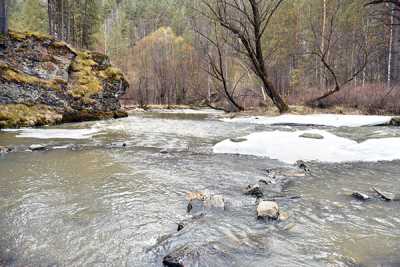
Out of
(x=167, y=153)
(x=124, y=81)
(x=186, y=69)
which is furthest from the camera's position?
(x=186, y=69)

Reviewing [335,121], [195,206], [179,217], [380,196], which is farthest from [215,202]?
[335,121]

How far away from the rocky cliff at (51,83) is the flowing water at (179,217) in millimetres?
6533

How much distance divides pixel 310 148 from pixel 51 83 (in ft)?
33.2

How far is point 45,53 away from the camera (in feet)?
38.2

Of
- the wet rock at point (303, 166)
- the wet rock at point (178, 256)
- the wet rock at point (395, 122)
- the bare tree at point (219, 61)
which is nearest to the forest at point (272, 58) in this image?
the bare tree at point (219, 61)

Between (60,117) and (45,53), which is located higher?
(45,53)

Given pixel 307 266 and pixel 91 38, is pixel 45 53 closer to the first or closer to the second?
pixel 307 266

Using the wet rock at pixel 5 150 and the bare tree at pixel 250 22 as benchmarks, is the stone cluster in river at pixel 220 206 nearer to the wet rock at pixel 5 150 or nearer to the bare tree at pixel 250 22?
the wet rock at pixel 5 150

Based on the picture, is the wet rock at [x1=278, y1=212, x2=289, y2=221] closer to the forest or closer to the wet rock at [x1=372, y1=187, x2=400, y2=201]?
the wet rock at [x1=372, y1=187, x2=400, y2=201]

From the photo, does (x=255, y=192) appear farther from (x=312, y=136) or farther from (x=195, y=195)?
(x=312, y=136)

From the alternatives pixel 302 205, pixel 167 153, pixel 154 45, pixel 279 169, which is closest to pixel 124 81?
pixel 167 153

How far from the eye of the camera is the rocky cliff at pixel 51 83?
1008cm

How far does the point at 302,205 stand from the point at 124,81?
12.9m

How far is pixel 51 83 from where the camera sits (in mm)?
11406
